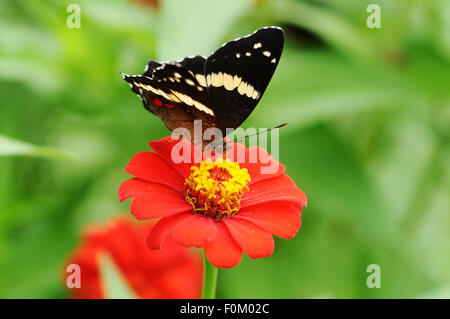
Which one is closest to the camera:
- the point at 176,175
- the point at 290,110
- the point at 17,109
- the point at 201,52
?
the point at 176,175

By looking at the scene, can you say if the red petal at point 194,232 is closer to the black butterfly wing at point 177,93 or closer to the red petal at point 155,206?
the red petal at point 155,206

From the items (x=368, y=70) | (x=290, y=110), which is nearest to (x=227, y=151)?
(x=290, y=110)

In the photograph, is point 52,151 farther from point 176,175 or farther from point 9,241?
point 9,241

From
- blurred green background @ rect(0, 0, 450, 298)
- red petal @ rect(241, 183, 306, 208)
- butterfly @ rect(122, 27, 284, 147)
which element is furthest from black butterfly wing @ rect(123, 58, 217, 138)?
blurred green background @ rect(0, 0, 450, 298)

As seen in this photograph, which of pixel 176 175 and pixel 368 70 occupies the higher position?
pixel 368 70

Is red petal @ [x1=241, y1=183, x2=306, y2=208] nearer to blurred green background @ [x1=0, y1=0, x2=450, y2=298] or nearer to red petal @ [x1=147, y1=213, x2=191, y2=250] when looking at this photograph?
red petal @ [x1=147, y1=213, x2=191, y2=250]
